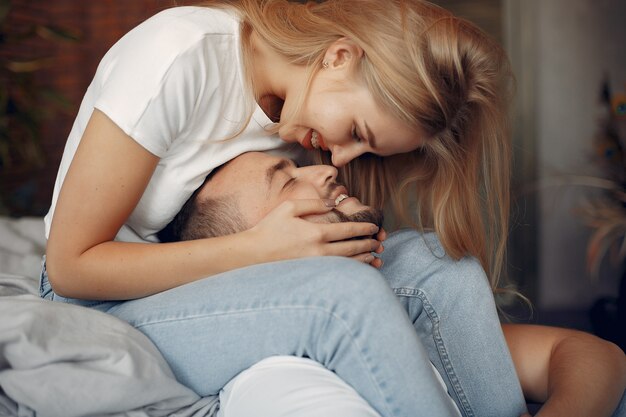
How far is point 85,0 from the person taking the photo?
4.21 metres

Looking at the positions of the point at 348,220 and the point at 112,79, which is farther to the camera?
the point at 348,220

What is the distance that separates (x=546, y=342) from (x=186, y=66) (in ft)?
3.12

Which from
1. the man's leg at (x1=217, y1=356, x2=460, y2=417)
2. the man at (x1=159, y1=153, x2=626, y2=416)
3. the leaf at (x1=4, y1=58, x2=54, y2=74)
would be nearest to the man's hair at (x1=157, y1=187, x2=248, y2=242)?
the man at (x1=159, y1=153, x2=626, y2=416)

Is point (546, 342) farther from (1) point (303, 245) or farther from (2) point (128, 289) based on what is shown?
(2) point (128, 289)

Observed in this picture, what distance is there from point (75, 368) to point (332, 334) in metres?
0.40

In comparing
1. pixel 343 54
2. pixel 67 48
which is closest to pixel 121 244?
pixel 343 54

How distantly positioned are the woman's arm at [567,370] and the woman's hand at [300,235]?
0.43 meters

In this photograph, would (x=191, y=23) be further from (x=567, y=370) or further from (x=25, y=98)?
(x=25, y=98)

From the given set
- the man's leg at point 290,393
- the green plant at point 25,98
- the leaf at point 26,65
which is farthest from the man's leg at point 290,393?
the leaf at point 26,65

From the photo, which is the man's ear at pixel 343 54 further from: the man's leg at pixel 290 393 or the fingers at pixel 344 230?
the man's leg at pixel 290 393

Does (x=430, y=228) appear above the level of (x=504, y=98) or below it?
below

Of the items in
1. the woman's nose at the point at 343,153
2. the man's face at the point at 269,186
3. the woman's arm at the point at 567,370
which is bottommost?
the woman's arm at the point at 567,370

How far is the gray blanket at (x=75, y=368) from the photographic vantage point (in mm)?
1019

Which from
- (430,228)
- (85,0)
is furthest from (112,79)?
(85,0)
